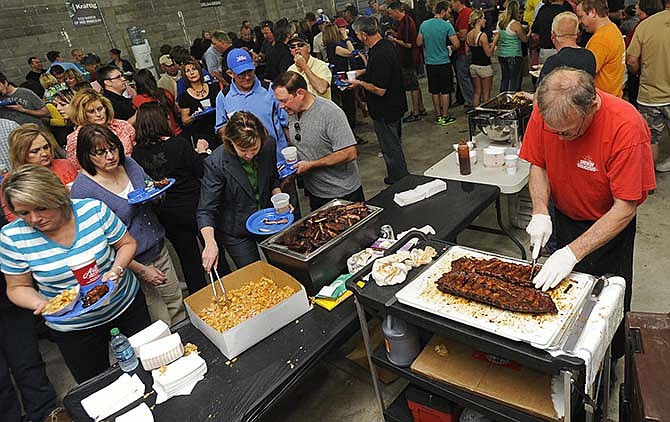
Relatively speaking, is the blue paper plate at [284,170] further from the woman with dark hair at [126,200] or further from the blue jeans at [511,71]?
the blue jeans at [511,71]

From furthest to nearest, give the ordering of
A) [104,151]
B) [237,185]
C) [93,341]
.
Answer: [237,185]
[104,151]
[93,341]

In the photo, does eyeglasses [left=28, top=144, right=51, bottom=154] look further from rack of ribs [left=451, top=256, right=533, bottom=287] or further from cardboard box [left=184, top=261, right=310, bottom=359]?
rack of ribs [left=451, top=256, right=533, bottom=287]

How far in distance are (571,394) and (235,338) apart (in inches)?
49.6

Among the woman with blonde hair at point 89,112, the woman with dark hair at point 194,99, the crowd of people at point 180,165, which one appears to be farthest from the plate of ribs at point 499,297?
the woman with dark hair at point 194,99

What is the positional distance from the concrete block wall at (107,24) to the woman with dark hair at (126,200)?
8.06 m

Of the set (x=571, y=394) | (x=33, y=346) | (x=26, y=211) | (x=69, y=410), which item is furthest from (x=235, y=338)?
(x=33, y=346)

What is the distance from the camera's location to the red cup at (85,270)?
210 centimetres

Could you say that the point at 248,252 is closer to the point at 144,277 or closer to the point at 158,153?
the point at 144,277

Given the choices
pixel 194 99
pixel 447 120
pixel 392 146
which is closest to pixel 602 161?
pixel 392 146

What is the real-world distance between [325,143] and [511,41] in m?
4.52

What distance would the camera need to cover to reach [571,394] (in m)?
1.44

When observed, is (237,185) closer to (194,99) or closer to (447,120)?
(194,99)

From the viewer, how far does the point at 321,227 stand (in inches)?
91.5

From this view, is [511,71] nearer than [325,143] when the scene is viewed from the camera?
No
